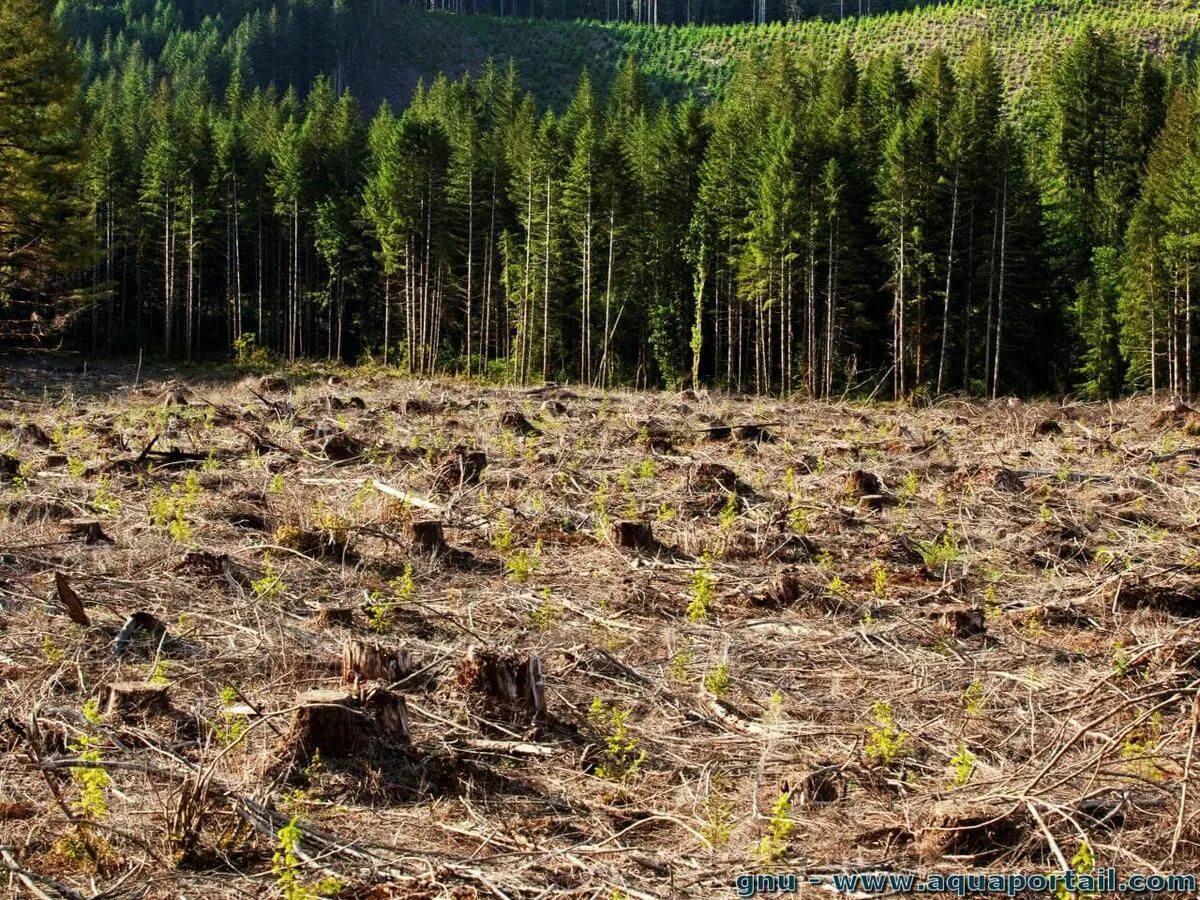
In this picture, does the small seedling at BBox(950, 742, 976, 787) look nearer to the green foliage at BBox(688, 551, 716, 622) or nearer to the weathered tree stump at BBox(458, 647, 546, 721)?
the weathered tree stump at BBox(458, 647, 546, 721)

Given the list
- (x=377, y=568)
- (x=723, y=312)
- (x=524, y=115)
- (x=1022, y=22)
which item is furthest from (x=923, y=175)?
(x=1022, y=22)

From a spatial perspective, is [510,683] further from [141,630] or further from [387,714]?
[141,630]

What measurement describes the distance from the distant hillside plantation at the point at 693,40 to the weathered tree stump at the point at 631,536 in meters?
69.8

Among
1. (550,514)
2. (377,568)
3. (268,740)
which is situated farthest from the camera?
(550,514)

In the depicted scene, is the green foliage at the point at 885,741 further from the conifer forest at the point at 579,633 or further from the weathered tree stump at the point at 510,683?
the weathered tree stump at the point at 510,683

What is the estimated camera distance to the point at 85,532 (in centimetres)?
789

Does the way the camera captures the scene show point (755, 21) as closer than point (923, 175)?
No

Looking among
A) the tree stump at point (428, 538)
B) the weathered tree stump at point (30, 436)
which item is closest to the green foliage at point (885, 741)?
the tree stump at point (428, 538)

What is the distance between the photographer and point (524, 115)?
4925 centimetres

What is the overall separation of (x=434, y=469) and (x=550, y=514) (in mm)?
2021

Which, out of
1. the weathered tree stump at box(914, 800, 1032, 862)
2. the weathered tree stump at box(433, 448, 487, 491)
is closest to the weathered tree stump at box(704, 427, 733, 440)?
the weathered tree stump at box(433, 448, 487, 491)

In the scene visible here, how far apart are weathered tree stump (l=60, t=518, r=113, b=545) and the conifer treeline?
22.9m

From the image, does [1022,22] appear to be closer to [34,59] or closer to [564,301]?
[564,301]

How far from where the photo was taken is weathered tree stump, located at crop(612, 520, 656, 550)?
877cm
